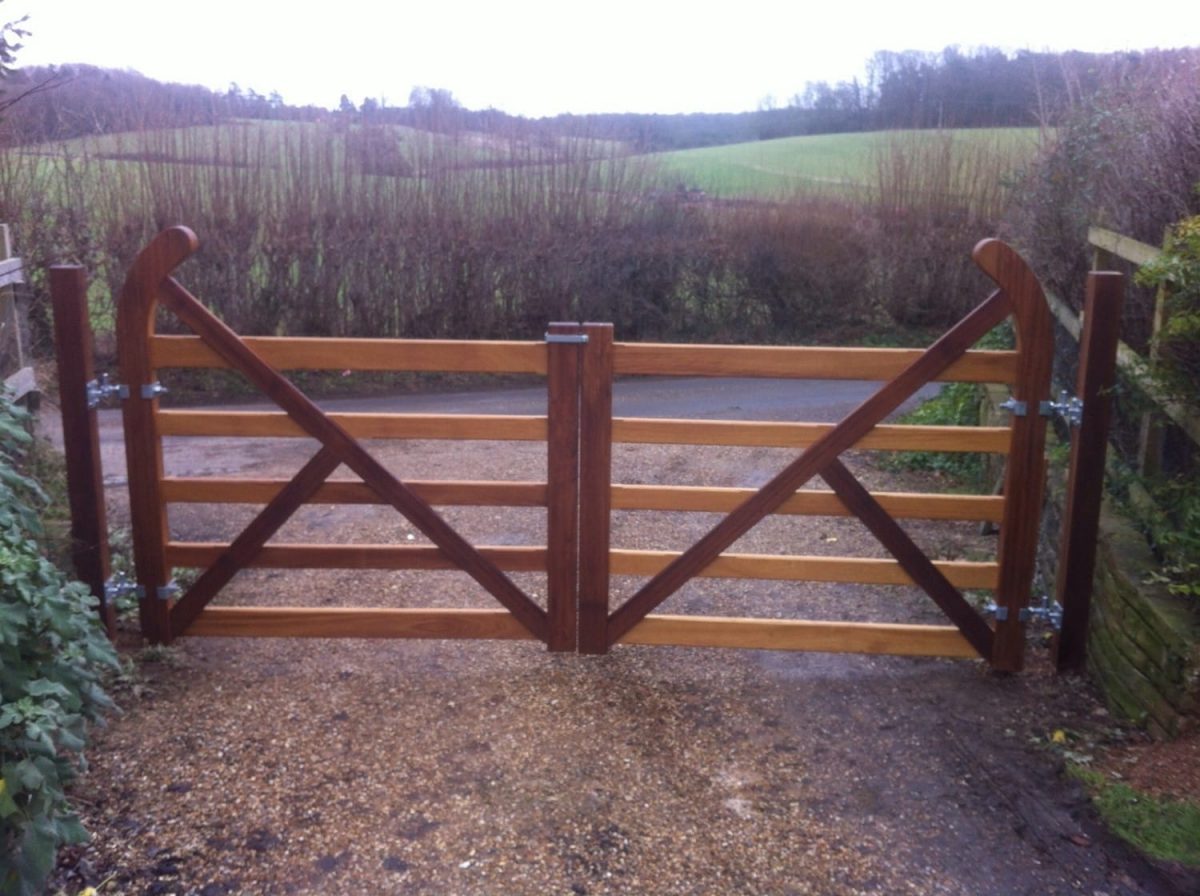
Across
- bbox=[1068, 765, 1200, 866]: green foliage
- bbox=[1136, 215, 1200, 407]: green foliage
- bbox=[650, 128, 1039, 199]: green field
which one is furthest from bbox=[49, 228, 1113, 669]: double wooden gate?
bbox=[650, 128, 1039, 199]: green field

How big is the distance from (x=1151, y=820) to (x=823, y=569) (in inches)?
66.5

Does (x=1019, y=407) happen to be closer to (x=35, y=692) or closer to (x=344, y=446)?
(x=344, y=446)

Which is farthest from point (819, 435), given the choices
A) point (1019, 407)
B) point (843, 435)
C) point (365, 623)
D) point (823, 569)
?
point (365, 623)

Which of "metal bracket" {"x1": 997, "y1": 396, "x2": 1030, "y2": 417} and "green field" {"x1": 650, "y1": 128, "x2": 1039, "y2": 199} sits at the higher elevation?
"green field" {"x1": 650, "y1": 128, "x2": 1039, "y2": 199}

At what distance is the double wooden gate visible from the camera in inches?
201

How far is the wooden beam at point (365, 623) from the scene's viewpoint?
5379 millimetres

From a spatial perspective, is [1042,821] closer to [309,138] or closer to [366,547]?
[366,547]

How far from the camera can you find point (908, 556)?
5.24 meters

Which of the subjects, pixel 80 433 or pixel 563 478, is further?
pixel 80 433

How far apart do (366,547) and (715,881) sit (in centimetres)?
235

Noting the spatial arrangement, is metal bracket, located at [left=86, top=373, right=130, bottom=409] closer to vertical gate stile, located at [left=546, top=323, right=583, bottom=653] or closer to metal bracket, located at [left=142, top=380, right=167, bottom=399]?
metal bracket, located at [left=142, top=380, right=167, bottom=399]

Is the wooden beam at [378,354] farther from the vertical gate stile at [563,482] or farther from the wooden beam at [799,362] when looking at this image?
the wooden beam at [799,362]

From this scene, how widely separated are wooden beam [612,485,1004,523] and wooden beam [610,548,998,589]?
22cm

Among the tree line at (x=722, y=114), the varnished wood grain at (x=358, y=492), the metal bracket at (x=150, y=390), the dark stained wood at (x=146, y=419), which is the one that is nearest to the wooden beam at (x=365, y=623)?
the dark stained wood at (x=146, y=419)
